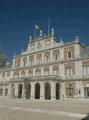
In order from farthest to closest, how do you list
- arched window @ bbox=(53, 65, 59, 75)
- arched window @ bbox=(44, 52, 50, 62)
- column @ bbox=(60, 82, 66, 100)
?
arched window @ bbox=(44, 52, 50, 62), arched window @ bbox=(53, 65, 59, 75), column @ bbox=(60, 82, 66, 100)

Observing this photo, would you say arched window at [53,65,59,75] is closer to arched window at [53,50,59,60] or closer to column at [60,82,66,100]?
arched window at [53,50,59,60]

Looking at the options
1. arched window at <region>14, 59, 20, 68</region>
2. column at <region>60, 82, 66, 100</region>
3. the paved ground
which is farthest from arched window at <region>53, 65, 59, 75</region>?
the paved ground

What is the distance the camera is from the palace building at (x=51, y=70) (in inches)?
1487

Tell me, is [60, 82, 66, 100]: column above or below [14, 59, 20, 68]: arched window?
below

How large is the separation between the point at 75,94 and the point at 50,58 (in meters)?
12.9

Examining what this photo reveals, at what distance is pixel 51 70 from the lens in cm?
4325

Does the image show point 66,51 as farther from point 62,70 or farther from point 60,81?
point 60,81

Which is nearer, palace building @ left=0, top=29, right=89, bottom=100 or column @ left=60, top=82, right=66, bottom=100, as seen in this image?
palace building @ left=0, top=29, right=89, bottom=100

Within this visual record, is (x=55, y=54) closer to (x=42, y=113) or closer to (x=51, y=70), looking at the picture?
(x=51, y=70)

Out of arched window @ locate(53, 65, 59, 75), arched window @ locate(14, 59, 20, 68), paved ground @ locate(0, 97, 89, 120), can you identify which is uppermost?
arched window @ locate(14, 59, 20, 68)

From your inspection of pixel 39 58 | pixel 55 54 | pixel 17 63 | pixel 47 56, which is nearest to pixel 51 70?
pixel 55 54

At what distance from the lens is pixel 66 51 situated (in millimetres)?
41906

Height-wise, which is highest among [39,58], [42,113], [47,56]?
[47,56]

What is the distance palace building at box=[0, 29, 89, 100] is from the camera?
37781 mm
